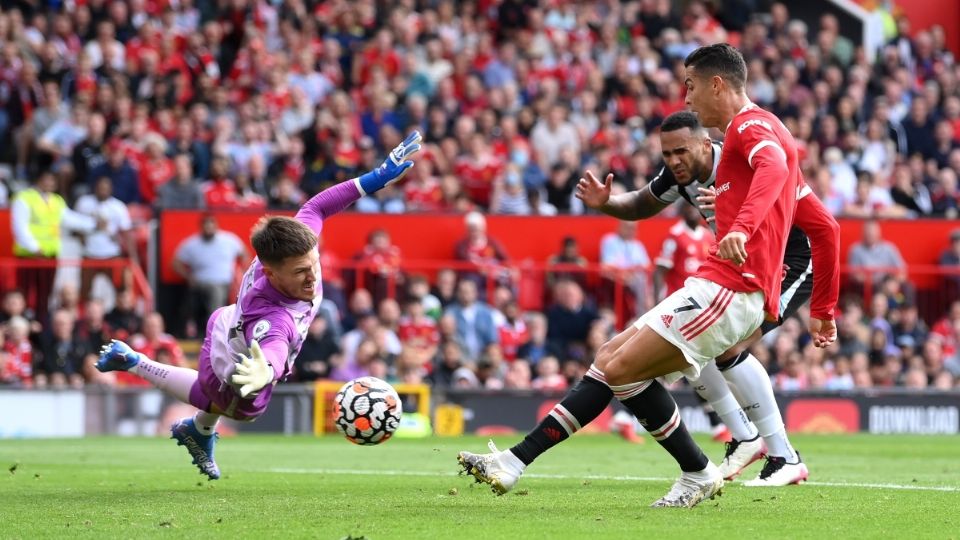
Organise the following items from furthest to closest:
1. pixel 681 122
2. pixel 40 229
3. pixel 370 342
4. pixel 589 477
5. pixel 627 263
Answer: pixel 627 263 < pixel 40 229 < pixel 370 342 < pixel 589 477 < pixel 681 122

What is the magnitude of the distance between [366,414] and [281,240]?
1.13 meters

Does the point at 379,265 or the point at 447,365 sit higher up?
the point at 379,265

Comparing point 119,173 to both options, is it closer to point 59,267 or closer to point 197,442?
point 59,267

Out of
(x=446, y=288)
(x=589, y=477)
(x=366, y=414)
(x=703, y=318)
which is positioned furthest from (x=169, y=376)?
(x=446, y=288)

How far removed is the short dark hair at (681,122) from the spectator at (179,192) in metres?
11.3

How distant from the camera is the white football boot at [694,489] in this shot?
8.06m

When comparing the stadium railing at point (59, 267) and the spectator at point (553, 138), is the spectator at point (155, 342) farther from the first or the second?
the spectator at point (553, 138)

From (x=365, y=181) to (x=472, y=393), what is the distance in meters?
9.40

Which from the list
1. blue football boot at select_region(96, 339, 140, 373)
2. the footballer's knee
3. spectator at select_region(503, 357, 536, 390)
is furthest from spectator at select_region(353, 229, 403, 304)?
the footballer's knee

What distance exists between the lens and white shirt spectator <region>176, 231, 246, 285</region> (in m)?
19.1

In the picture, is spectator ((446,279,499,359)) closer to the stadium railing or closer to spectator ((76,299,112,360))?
the stadium railing

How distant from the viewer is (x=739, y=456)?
1012 centimetres

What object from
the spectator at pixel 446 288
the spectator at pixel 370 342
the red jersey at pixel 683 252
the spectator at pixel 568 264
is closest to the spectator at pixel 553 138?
the spectator at pixel 568 264

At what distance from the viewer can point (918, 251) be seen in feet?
73.8
